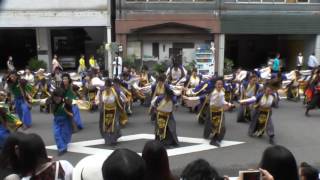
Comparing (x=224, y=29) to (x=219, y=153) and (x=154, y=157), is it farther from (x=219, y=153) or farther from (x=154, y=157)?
(x=154, y=157)

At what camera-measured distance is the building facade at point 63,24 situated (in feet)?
76.6

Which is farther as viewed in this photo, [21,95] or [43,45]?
[43,45]

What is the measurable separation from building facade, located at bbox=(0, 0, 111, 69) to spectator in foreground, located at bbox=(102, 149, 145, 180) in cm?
2140

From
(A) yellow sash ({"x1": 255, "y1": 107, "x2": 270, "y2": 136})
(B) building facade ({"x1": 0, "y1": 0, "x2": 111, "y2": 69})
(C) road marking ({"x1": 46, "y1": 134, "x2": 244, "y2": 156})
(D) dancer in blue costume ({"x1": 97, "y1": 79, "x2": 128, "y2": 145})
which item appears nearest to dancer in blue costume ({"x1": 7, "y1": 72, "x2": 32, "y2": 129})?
(C) road marking ({"x1": 46, "y1": 134, "x2": 244, "y2": 156})

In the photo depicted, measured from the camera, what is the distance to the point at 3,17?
76.2 ft

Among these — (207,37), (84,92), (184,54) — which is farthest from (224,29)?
(84,92)

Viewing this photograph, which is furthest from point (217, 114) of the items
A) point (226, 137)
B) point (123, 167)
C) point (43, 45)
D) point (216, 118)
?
point (43, 45)

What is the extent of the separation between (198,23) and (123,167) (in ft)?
70.0

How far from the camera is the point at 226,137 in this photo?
10.4 metres

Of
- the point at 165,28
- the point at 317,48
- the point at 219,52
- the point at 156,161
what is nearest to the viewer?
the point at 156,161

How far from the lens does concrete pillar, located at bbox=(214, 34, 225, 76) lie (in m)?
23.3

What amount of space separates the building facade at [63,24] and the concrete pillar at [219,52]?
5.74 m

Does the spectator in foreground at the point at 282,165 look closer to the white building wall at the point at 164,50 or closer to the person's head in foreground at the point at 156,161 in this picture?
the person's head in foreground at the point at 156,161

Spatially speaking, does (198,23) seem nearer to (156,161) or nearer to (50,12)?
(50,12)
